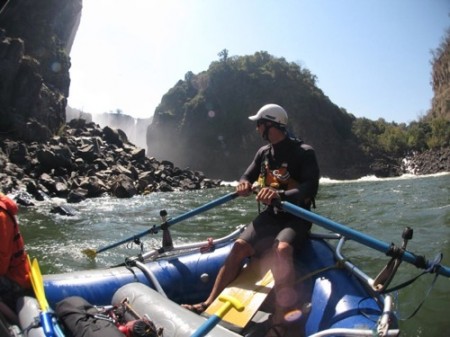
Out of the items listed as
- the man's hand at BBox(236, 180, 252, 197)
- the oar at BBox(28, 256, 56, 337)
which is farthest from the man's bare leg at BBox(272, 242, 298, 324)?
the oar at BBox(28, 256, 56, 337)

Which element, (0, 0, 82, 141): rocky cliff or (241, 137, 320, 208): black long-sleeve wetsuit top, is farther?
(0, 0, 82, 141): rocky cliff

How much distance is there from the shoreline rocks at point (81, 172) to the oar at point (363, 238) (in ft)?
55.8

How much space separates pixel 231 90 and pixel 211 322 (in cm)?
8208

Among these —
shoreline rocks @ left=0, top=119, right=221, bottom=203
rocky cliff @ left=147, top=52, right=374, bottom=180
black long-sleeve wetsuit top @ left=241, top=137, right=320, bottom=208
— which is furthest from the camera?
rocky cliff @ left=147, top=52, right=374, bottom=180

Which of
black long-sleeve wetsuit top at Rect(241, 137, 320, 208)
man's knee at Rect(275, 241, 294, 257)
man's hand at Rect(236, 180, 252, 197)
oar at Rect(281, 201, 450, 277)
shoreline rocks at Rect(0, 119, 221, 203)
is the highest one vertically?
black long-sleeve wetsuit top at Rect(241, 137, 320, 208)

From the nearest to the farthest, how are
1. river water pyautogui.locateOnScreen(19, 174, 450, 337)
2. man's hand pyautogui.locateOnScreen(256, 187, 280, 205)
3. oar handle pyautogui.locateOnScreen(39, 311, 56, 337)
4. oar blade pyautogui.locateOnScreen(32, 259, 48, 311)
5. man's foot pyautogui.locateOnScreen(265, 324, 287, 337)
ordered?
oar handle pyautogui.locateOnScreen(39, 311, 56, 337)
oar blade pyautogui.locateOnScreen(32, 259, 48, 311)
man's foot pyautogui.locateOnScreen(265, 324, 287, 337)
man's hand pyautogui.locateOnScreen(256, 187, 280, 205)
river water pyautogui.locateOnScreen(19, 174, 450, 337)

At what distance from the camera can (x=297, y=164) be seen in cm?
410

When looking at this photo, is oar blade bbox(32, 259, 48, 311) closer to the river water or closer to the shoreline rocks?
the river water

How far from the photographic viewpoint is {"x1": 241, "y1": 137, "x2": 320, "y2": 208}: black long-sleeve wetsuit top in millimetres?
3887

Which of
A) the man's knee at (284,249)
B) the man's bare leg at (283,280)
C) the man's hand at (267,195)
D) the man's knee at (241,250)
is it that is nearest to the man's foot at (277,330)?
the man's bare leg at (283,280)

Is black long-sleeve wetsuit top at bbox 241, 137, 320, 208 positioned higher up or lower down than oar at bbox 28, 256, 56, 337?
higher up

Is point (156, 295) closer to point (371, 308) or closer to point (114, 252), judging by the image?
point (371, 308)

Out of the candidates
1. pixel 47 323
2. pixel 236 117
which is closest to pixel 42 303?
pixel 47 323

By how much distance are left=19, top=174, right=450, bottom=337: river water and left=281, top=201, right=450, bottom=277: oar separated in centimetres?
188
